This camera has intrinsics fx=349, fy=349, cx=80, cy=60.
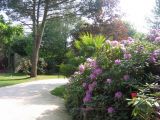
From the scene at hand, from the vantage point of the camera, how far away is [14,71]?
3241cm

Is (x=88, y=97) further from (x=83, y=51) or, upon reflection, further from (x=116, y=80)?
(x=83, y=51)

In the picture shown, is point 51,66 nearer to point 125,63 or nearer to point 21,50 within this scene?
point 21,50


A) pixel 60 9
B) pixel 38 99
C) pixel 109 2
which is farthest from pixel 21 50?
pixel 38 99

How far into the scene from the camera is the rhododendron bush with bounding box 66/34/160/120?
600 centimetres

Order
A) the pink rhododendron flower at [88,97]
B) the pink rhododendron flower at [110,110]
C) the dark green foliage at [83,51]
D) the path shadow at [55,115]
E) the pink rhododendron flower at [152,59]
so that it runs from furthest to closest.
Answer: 1. the dark green foliage at [83,51]
2. the path shadow at [55,115]
3. the pink rhododendron flower at [88,97]
4. the pink rhododendron flower at [152,59]
5. the pink rhododendron flower at [110,110]

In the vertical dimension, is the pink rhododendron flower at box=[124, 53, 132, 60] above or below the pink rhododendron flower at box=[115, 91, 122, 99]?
above

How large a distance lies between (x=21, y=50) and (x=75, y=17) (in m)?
10.4

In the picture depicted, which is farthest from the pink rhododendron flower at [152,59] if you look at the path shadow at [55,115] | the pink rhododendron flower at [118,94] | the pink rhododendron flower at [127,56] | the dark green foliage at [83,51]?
the dark green foliage at [83,51]

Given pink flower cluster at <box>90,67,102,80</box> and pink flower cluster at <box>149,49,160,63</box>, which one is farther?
pink flower cluster at <box>90,67,102,80</box>

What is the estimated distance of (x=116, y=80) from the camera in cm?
621

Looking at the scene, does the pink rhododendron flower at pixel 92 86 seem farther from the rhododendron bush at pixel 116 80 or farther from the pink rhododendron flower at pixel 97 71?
the pink rhododendron flower at pixel 97 71

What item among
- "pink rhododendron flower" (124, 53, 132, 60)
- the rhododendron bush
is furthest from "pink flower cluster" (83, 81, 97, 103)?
"pink rhododendron flower" (124, 53, 132, 60)

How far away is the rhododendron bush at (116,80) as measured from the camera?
6.00 m

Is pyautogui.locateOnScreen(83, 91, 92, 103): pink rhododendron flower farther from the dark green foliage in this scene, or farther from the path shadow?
the dark green foliage
